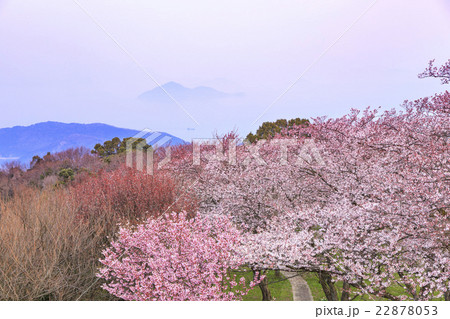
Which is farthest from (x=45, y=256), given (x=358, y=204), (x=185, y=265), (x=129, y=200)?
(x=358, y=204)

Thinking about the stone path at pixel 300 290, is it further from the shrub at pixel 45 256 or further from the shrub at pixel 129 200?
the shrub at pixel 45 256

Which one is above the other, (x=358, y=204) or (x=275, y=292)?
(x=358, y=204)

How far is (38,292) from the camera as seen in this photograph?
8531mm

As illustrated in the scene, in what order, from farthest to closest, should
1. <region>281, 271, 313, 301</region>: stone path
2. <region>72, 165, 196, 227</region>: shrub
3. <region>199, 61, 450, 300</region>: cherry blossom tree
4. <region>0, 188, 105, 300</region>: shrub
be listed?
<region>281, 271, 313, 301</region>: stone path → <region>72, 165, 196, 227</region>: shrub → <region>0, 188, 105, 300</region>: shrub → <region>199, 61, 450, 300</region>: cherry blossom tree

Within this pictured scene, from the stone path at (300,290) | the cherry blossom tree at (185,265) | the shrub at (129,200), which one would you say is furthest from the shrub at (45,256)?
the stone path at (300,290)

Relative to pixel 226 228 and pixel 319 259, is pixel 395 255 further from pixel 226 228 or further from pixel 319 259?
pixel 226 228

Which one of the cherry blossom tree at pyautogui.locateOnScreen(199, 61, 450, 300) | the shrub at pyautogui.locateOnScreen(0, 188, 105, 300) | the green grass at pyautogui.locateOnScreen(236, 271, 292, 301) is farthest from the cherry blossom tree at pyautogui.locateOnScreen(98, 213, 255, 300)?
the green grass at pyautogui.locateOnScreen(236, 271, 292, 301)

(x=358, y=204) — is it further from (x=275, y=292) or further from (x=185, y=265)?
(x=275, y=292)

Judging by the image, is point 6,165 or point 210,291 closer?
point 210,291

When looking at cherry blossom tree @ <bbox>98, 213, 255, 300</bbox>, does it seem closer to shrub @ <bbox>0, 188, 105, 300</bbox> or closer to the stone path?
Answer: shrub @ <bbox>0, 188, 105, 300</bbox>

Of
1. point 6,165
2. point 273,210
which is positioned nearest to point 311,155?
point 273,210

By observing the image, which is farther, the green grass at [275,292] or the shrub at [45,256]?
the green grass at [275,292]
